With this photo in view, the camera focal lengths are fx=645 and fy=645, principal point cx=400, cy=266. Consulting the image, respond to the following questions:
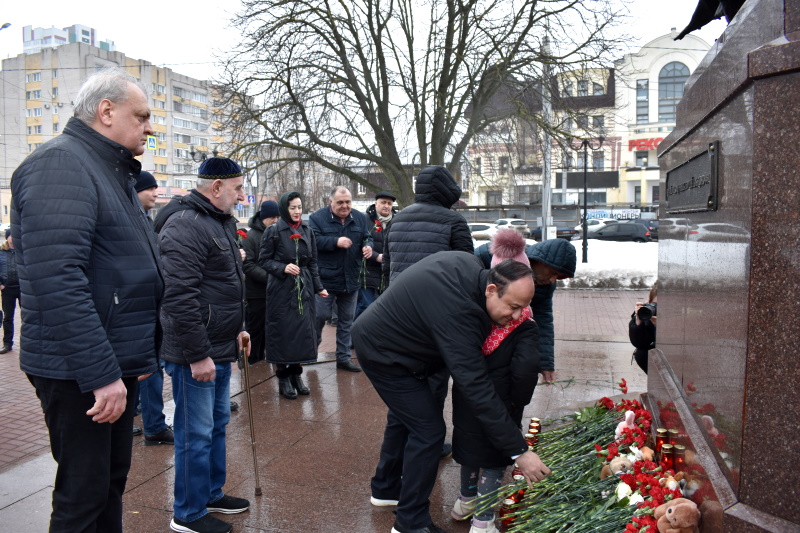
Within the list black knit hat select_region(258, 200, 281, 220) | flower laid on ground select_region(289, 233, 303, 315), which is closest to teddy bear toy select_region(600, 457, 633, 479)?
flower laid on ground select_region(289, 233, 303, 315)

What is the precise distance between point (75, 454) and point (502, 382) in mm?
1845

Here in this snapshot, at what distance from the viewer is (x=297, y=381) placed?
5.89 metres

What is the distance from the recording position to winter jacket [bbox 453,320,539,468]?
306 centimetres

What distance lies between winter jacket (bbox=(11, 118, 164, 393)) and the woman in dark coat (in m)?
3.30

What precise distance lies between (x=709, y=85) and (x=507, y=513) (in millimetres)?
2203

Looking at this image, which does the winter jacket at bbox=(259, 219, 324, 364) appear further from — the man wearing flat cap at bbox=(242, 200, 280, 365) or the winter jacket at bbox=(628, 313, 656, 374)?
the winter jacket at bbox=(628, 313, 656, 374)

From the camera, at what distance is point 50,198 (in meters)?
2.18

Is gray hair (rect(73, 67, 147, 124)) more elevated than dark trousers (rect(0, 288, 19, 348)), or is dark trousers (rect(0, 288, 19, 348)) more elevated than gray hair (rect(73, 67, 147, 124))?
gray hair (rect(73, 67, 147, 124))

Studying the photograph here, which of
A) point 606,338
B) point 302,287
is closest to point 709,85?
point 302,287

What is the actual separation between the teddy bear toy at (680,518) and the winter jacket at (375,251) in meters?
5.33

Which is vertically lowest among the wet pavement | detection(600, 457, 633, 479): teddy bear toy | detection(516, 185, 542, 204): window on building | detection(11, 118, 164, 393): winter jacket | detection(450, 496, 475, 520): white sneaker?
the wet pavement

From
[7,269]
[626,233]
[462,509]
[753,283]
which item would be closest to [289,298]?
[462,509]

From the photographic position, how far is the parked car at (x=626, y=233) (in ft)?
111

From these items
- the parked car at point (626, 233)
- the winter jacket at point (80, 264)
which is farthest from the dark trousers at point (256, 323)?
the parked car at point (626, 233)
